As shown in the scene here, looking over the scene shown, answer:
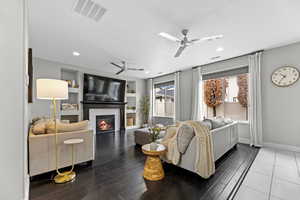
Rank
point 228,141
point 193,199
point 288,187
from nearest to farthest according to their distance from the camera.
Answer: point 193,199 → point 288,187 → point 228,141

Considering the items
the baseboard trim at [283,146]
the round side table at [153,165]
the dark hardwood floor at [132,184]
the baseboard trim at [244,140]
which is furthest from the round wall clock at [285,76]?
the round side table at [153,165]

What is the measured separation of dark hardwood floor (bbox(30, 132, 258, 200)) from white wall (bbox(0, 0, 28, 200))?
2.85ft

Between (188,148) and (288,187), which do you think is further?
(188,148)

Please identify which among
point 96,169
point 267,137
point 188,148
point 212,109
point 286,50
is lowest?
point 96,169

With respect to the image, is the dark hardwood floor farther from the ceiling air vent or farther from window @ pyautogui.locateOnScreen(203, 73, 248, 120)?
the ceiling air vent

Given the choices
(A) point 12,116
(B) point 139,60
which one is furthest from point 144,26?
(A) point 12,116

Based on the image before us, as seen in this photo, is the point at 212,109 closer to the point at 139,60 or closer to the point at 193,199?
the point at 139,60

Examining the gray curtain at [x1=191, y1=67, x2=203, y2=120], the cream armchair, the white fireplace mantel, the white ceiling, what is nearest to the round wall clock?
the white ceiling

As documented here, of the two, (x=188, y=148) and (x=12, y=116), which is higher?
(x=12, y=116)

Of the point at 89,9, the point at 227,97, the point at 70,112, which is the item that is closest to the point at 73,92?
the point at 70,112

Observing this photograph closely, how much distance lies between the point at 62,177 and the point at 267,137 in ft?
16.7

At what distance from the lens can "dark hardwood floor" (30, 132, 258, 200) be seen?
1732mm

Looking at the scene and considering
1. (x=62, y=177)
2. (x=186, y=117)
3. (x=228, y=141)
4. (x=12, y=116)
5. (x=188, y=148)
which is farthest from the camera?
(x=186, y=117)

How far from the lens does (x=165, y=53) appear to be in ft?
13.0
